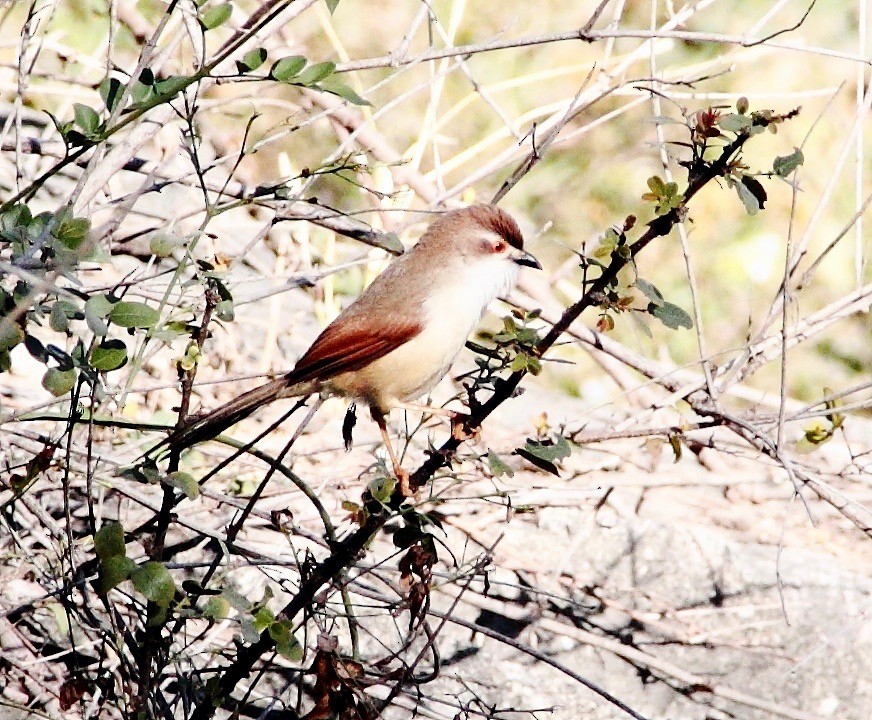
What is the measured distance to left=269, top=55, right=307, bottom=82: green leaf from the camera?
8.63ft

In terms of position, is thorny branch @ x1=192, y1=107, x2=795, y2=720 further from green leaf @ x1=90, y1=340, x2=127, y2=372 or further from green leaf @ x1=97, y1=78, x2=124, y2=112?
green leaf @ x1=97, y1=78, x2=124, y2=112

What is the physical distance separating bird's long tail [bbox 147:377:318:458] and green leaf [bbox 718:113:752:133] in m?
1.48

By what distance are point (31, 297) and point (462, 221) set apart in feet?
8.18

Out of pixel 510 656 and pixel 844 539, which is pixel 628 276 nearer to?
pixel 844 539

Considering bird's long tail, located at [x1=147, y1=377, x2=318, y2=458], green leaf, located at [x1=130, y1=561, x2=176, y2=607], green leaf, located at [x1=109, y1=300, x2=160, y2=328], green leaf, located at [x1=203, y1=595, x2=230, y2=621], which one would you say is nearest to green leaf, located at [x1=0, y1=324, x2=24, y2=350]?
green leaf, located at [x1=109, y1=300, x2=160, y2=328]

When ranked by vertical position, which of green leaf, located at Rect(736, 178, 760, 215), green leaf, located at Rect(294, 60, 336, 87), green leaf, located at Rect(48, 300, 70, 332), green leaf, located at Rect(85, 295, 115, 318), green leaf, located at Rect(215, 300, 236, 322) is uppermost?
green leaf, located at Rect(736, 178, 760, 215)

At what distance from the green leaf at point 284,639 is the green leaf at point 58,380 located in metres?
0.73

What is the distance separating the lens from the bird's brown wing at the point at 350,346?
13.0 ft

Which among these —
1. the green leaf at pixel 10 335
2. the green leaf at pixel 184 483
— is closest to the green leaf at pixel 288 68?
the green leaf at pixel 10 335

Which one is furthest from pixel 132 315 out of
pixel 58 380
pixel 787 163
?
pixel 787 163

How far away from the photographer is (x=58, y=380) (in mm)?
2475

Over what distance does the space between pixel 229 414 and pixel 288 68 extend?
1165 millimetres

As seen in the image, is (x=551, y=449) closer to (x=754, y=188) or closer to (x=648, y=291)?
(x=648, y=291)

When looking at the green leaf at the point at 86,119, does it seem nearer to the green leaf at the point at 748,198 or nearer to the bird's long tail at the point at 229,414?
the bird's long tail at the point at 229,414
